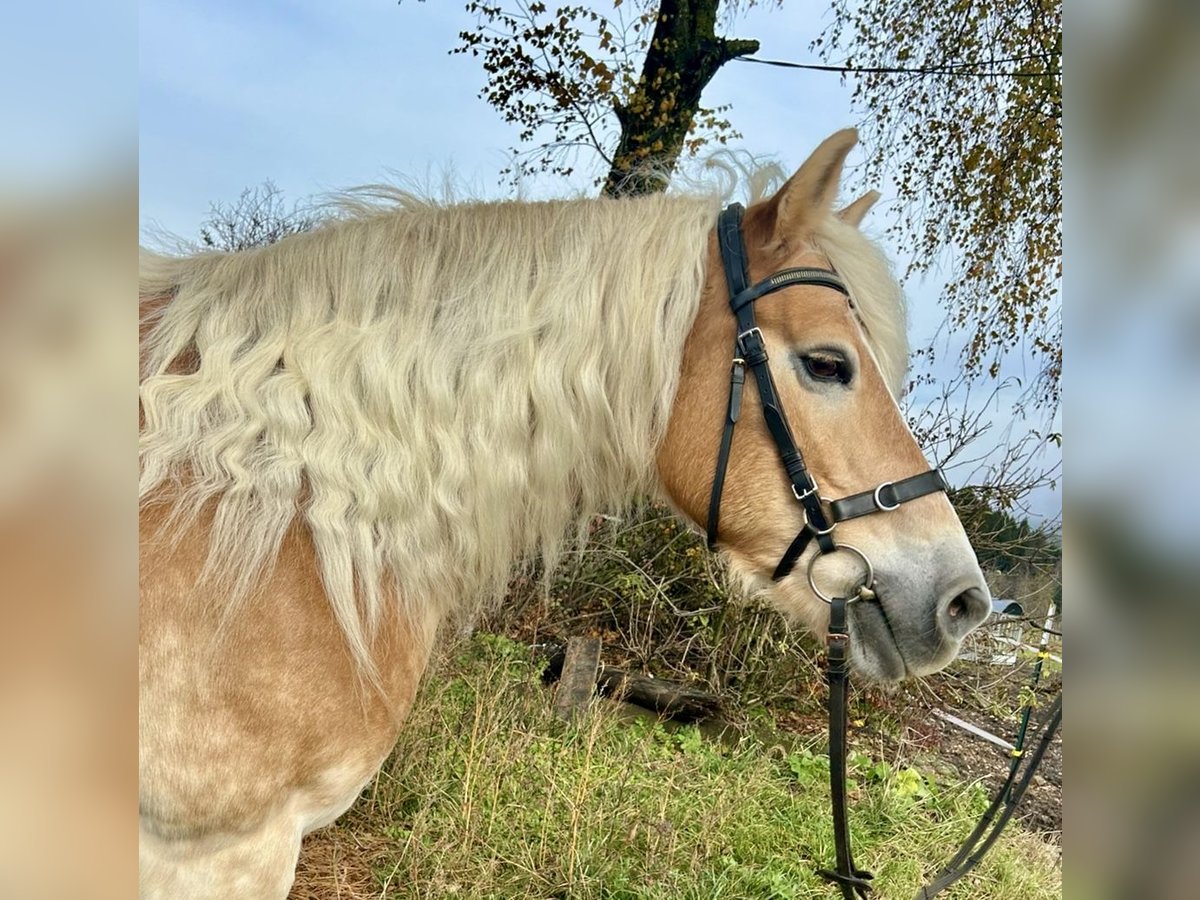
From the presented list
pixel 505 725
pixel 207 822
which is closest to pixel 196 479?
pixel 207 822

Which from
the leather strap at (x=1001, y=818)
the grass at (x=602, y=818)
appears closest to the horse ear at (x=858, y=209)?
the leather strap at (x=1001, y=818)

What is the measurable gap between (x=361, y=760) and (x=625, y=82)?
15.3 feet

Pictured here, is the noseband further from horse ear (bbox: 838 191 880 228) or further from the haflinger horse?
horse ear (bbox: 838 191 880 228)

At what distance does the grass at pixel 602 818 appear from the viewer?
2961 millimetres

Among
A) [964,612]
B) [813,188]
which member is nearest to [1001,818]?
[964,612]

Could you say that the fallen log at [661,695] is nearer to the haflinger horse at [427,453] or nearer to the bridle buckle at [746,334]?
the haflinger horse at [427,453]

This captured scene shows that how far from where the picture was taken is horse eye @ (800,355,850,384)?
168 centimetres

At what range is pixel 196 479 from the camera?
1408 millimetres

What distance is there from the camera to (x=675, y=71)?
4.83 meters

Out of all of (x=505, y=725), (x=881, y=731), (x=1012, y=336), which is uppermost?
(x=1012, y=336)

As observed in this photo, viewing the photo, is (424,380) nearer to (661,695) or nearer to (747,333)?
(747,333)
